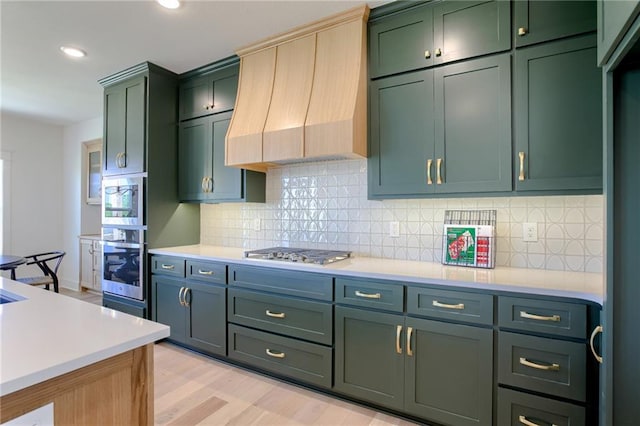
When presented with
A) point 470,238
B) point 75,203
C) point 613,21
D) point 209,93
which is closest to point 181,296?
point 209,93

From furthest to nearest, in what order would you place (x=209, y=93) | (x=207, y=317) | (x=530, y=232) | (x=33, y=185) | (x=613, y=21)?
(x=33, y=185)
(x=209, y=93)
(x=207, y=317)
(x=530, y=232)
(x=613, y=21)

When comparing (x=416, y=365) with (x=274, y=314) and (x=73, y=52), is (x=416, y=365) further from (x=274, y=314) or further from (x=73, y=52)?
(x=73, y=52)

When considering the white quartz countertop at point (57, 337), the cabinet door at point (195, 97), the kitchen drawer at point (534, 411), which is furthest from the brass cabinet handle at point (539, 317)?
the cabinet door at point (195, 97)

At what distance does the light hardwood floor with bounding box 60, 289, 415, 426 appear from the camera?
1.98 metres

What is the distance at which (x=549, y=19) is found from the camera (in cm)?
179

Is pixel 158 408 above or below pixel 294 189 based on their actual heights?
below

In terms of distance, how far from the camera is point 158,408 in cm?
210

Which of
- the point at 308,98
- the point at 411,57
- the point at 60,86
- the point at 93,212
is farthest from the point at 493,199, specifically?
the point at 93,212

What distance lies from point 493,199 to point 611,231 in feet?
3.12

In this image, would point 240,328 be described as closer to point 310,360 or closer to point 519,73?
point 310,360

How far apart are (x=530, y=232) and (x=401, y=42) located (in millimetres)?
1483

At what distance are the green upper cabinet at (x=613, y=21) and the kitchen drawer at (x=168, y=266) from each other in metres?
2.99

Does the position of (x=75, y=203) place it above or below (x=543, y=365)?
above

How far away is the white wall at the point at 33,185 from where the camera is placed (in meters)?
4.77
